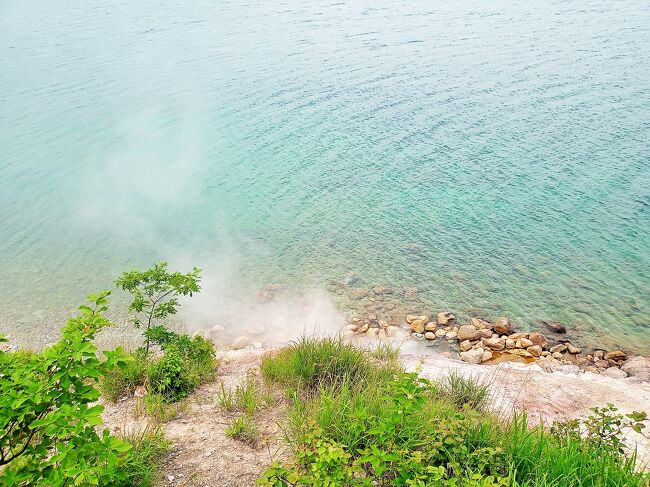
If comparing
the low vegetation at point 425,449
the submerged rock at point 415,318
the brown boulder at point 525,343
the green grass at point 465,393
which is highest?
the low vegetation at point 425,449

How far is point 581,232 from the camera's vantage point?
53.1 feet

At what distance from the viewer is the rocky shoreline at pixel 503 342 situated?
37.2 ft

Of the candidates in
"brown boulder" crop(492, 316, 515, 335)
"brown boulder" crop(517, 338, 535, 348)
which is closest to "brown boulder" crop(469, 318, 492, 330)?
"brown boulder" crop(492, 316, 515, 335)

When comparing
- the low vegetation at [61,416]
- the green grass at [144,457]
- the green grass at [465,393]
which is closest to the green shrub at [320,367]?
the green grass at [465,393]

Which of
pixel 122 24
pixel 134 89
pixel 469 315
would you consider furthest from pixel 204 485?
pixel 122 24

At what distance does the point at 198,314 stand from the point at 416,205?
9.00m

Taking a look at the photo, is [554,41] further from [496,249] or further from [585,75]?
[496,249]

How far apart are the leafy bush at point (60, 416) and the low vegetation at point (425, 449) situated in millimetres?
1604

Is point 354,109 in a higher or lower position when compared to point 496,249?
higher

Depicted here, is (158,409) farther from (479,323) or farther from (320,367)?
(479,323)

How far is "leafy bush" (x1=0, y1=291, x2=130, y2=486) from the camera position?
13.9ft

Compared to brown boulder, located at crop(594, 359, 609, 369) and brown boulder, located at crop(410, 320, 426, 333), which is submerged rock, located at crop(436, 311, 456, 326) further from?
brown boulder, located at crop(594, 359, 609, 369)

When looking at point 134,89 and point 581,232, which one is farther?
point 134,89

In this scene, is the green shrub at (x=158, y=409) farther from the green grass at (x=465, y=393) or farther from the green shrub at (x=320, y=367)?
the green grass at (x=465, y=393)
